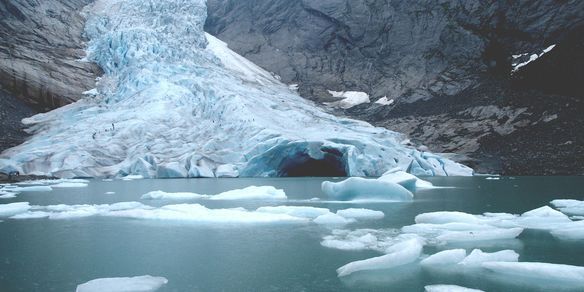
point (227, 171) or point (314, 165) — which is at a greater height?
point (314, 165)

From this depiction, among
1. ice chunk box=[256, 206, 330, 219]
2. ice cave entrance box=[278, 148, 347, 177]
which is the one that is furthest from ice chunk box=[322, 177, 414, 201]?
ice cave entrance box=[278, 148, 347, 177]

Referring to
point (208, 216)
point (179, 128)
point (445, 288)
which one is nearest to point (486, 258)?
point (445, 288)

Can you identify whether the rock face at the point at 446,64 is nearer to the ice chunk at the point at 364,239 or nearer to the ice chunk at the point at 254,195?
the ice chunk at the point at 254,195

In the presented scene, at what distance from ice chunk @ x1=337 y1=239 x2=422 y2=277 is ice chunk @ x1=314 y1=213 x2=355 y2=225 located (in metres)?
3.29

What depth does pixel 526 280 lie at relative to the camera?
5.39 m

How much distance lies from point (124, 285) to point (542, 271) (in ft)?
14.8

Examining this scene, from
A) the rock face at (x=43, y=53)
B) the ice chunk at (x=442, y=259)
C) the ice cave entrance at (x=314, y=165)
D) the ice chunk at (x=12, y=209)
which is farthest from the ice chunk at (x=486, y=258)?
the rock face at (x=43, y=53)

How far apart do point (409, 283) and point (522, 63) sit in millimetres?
44097

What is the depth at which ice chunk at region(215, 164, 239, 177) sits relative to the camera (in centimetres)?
2756

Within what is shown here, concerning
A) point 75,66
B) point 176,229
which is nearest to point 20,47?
point 75,66

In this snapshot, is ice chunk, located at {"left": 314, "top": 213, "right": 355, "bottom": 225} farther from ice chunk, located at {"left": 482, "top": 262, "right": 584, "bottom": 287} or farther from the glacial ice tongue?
the glacial ice tongue

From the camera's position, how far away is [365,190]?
45.8 ft

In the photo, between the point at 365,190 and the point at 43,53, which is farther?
the point at 43,53

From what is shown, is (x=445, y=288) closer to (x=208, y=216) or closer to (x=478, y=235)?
(x=478, y=235)
